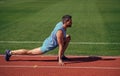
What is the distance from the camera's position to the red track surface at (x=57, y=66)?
9.80 meters

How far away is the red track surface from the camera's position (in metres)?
9.80

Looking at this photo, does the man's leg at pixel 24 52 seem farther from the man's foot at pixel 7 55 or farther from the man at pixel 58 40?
the man's foot at pixel 7 55

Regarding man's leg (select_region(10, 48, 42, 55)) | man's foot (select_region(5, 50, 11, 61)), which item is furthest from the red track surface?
man's leg (select_region(10, 48, 42, 55))

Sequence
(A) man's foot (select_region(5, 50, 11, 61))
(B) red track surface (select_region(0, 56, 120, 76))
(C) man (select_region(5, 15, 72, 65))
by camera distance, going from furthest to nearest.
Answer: (A) man's foot (select_region(5, 50, 11, 61)) < (C) man (select_region(5, 15, 72, 65)) < (B) red track surface (select_region(0, 56, 120, 76))

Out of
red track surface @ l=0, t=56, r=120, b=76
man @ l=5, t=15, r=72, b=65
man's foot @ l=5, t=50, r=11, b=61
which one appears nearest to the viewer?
red track surface @ l=0, t=56, r=120, b=76

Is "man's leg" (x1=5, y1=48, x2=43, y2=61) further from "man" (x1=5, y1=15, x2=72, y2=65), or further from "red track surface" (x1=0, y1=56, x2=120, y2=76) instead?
"red track surface" (x1=0, y1=56, x2=120, y2=76)

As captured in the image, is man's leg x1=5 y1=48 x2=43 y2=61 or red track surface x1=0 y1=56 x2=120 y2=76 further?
man's leg x1=5 y1=48 x2=43 y2=61

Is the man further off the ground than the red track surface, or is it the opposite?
the man

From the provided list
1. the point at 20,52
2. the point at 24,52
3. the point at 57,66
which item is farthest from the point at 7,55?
the point at 57,66

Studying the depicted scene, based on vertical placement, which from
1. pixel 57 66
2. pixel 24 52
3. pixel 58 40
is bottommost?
pixel 57 66

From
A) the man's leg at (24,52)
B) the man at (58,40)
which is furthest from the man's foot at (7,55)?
→ the man's leg at (24,52)

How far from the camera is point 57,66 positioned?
10.6 metres

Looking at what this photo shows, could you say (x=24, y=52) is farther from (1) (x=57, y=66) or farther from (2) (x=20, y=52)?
(1) (x=57, y=66)

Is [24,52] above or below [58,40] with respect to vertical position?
below
